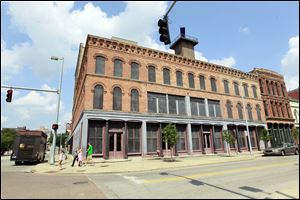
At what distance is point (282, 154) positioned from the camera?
2441 cm

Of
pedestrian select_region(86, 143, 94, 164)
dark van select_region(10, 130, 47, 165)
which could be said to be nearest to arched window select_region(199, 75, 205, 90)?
pedestrian select_region(86, 143, 94, 164)

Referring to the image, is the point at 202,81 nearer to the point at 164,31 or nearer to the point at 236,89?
the point at 236,89

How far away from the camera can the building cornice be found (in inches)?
931

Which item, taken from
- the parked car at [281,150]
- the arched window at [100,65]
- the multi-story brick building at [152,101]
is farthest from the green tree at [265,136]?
the arched window at [100,65]

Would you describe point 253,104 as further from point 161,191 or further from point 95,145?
point 161,191

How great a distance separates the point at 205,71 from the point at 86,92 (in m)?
18.0

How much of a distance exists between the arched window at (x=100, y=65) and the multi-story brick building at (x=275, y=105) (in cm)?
2867

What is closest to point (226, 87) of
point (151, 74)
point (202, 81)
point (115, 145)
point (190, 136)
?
point (202, 81)

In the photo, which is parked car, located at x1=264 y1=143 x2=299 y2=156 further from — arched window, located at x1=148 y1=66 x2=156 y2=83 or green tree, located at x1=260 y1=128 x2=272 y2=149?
arched window, located at x1=148 y1=66 x2=156 y2=83

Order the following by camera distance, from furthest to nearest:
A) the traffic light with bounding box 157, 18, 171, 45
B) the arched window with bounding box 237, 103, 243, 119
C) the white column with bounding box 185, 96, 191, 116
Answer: the arched window with bounding box 237, 103, 243, 119 → the white column with bounding box 185, 96, 191, 116 → the traffic light with bounding box 157, 18, 171, 45

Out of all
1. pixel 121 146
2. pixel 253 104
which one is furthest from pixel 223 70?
pixel 121 146

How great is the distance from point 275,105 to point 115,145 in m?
32.1

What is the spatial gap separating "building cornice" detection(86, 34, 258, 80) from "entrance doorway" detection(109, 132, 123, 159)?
10054 millimetres

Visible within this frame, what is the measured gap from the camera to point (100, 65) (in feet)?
76.7
